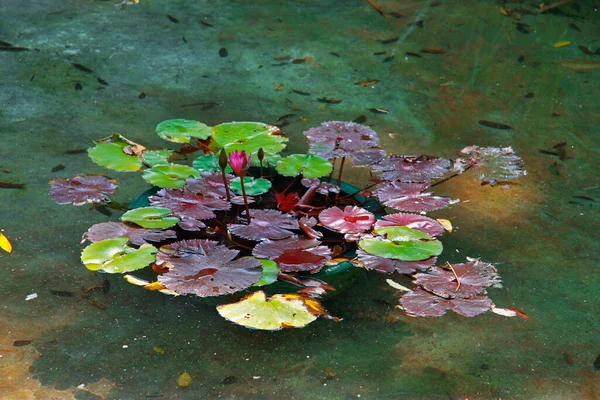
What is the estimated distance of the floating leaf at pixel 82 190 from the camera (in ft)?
7.46

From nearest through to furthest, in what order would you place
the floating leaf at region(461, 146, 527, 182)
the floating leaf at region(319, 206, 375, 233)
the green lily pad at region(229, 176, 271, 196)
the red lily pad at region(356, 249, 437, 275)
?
the red lily pad at region(356, 249, 437, 275) → the floating leaf at region(319, 206, 375, 233) → the green lily pad at region(229, 176, 271, 196) → the floating leaf at region(461, 146, 527, 182)

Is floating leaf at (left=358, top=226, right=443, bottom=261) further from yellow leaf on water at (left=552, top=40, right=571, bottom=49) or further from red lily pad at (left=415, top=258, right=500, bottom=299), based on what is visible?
yellow leaf on water at (left=552, top=40, right=571, bottom=49)

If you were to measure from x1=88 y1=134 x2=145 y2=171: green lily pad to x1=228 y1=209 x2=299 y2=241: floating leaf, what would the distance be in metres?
0.48

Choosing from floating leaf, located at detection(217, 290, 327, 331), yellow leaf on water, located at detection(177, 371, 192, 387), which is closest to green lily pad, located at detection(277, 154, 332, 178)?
floating leaf, located at detection(217, 290, 327, 331)

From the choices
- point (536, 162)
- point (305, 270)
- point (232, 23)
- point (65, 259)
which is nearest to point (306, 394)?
point (305, 270)

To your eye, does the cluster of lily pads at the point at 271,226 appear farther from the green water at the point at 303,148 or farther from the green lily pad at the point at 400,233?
the green water at the point at 303,148

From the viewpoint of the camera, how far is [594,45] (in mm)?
3857

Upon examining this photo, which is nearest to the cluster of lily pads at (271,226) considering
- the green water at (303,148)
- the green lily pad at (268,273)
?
the green lily pad at (268,273)

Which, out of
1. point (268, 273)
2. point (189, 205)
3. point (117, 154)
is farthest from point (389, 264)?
point (117, 154)

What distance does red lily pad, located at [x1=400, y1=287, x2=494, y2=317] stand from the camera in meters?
1.90

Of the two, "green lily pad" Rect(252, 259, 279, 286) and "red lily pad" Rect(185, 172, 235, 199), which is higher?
"red lily pad" Rect(185, 172, 235, 199)

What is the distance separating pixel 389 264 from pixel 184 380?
24.9 inches

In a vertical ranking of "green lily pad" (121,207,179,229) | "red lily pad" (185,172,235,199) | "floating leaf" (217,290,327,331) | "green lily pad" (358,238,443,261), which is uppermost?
"red lily pad" (185,172,235,199)

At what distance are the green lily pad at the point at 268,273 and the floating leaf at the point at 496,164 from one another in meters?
1.01
